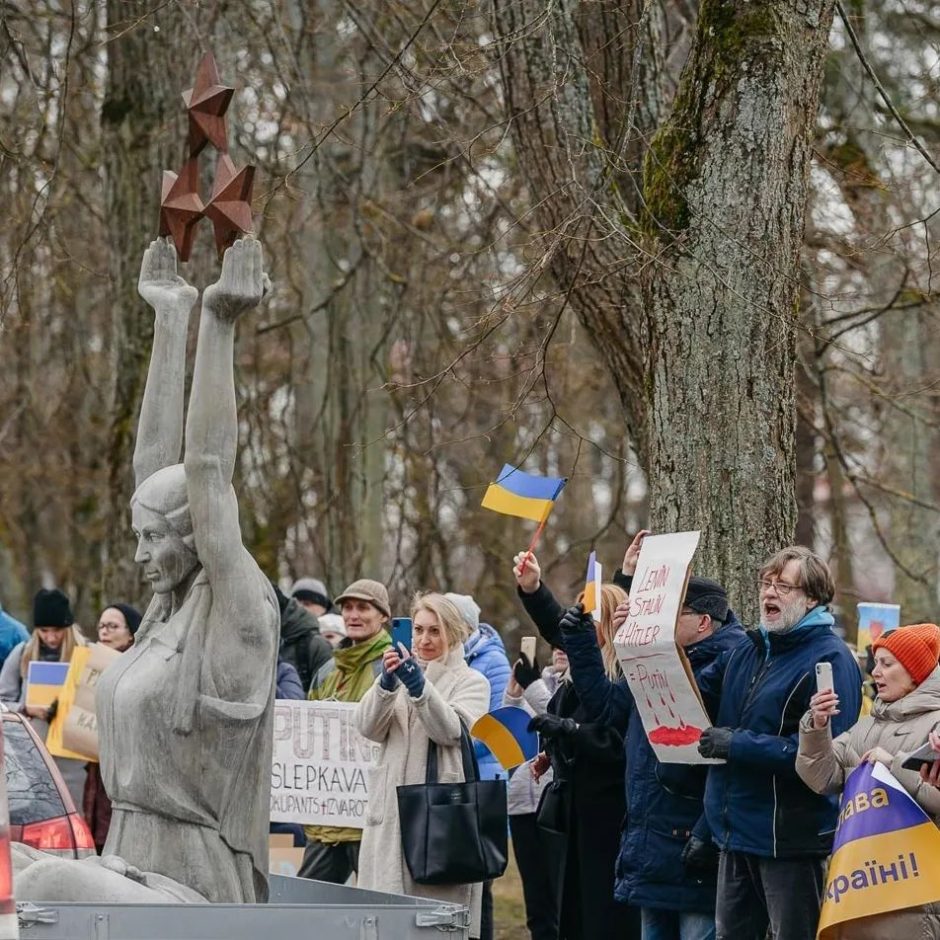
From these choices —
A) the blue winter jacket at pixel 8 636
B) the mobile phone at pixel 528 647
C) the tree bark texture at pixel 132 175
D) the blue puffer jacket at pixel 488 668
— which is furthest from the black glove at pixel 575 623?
the tree bark texture at pixel 132 175

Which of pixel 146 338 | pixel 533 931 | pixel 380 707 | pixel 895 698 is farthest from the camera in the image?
pixel 146 338

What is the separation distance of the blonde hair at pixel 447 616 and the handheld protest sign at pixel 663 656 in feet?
6.43

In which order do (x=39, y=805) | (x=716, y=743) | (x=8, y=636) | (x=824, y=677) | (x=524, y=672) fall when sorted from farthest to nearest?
1. (x=8, y=636)
2. (x=524, y=672)
3. (x=39, y=805)
4. (x=716, y=743)
5. (x=824, y=677)

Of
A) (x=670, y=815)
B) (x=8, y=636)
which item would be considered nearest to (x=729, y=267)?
(x=670, y=815)

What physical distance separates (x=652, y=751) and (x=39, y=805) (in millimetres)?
2599

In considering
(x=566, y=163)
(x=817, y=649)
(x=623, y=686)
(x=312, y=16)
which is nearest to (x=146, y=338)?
(x=312, y=16)

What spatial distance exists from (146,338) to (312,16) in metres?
2.68

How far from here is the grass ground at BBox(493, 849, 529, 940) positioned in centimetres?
1367

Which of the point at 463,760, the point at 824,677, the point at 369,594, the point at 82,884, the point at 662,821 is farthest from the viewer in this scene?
the point at 369,594

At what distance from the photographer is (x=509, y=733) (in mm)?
9266

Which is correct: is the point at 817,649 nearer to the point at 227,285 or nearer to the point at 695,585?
the point at 695,585

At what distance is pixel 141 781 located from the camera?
617 centimetres

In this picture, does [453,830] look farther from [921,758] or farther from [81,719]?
[81,719]

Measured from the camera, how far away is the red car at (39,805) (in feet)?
28.4
